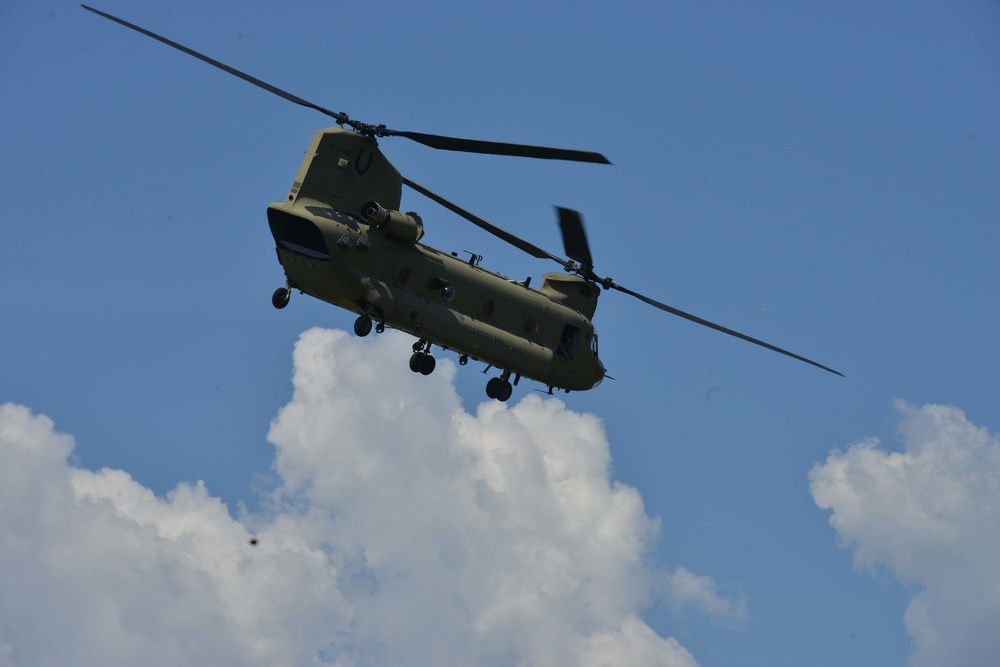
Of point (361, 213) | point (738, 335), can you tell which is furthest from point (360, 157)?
point (738, 335)

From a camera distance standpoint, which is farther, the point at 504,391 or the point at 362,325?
the point at 504,391

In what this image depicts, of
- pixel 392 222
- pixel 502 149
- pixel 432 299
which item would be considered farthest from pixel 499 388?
pixel 502 149

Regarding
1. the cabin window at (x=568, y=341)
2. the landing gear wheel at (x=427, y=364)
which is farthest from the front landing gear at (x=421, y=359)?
the cabin window at (x=568, y=341)

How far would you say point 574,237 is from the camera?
60.8 m

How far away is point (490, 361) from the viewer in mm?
58344

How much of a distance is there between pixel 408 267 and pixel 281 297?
16.6ft

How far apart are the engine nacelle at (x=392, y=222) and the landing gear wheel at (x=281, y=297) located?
3.97 m

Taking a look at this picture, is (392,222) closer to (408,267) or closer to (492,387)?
(408,267)

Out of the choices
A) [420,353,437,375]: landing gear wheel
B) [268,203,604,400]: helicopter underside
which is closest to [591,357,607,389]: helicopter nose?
[268,203,604,400]: helicopter underside

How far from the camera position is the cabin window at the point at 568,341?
2415 inches

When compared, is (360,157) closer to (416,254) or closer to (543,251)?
(416,254)

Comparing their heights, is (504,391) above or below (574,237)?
below

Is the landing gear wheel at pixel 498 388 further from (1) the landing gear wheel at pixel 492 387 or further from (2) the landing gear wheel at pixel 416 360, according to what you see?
(2) the landing gear wheel at pixel 416 360

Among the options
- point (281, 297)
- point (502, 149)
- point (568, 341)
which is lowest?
point (281, 297)
